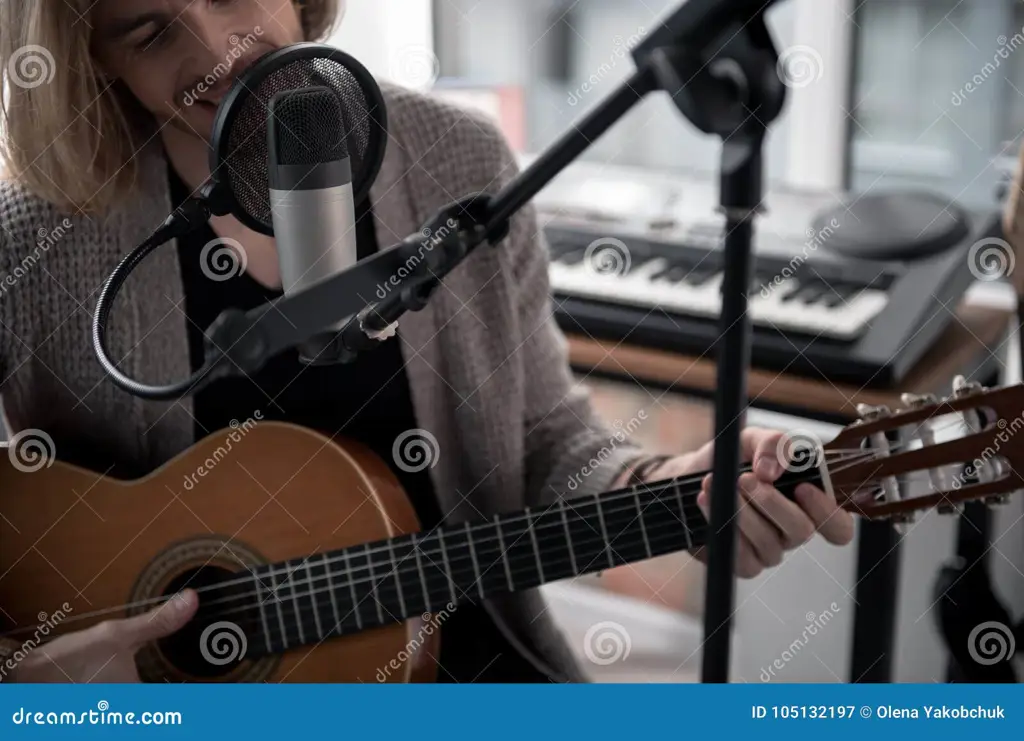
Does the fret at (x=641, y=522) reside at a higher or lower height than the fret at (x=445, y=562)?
higher

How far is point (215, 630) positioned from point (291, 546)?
0.08 metres

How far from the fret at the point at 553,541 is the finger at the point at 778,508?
126mm

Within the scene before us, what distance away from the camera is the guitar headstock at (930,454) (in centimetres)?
66

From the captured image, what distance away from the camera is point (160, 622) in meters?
0.74

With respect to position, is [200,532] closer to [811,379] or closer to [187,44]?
[187,44]

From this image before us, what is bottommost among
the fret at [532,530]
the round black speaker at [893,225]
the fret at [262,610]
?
the fret at [262,610]

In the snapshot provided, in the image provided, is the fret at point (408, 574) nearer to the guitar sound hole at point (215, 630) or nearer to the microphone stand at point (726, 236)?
the guitar sound hole at point (215, 630)

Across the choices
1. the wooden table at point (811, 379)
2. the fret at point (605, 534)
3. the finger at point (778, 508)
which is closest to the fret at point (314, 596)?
the fret at point (605, 534)

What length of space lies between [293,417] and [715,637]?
1.41 ft

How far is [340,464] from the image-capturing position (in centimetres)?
76

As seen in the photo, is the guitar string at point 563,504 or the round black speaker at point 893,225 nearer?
the guitar string at point 563,504

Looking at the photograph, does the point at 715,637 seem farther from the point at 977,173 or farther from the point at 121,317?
the point at 977,173

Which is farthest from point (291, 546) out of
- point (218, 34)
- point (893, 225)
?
point (893, 225)
